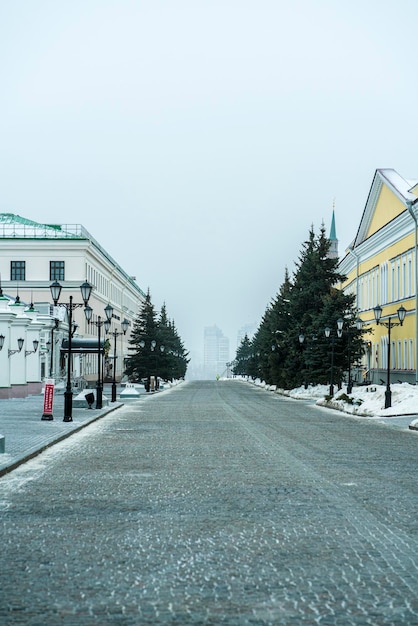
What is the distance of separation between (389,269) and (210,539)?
173 feet

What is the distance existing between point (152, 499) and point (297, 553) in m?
3.39

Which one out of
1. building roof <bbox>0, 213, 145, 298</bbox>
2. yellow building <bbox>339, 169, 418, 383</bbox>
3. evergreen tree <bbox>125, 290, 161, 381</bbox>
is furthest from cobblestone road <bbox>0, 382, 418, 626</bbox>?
building roof <bbox>0, 213, 145, 298</bbox>

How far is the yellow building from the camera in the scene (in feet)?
169

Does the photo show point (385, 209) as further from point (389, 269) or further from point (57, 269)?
point (57, 269)

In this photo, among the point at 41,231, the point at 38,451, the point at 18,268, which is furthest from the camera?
the point at 41,231

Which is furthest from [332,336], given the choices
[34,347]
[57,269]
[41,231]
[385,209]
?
[41,231]

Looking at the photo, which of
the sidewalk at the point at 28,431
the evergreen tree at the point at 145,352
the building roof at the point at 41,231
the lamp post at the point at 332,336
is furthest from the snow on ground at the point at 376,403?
the building roof at the point at 41,231

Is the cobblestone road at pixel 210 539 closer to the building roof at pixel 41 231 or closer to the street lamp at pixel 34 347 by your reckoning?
the street lamp at pixel 34 347

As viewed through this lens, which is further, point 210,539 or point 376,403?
point 376,403

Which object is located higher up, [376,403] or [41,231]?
[41,231]

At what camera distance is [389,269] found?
59.2 metres

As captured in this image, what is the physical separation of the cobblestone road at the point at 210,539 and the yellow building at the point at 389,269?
36032 millimetres

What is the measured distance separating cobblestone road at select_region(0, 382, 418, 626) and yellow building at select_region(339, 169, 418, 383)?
3603 cm

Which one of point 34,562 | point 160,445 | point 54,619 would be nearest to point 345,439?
point 160,445
